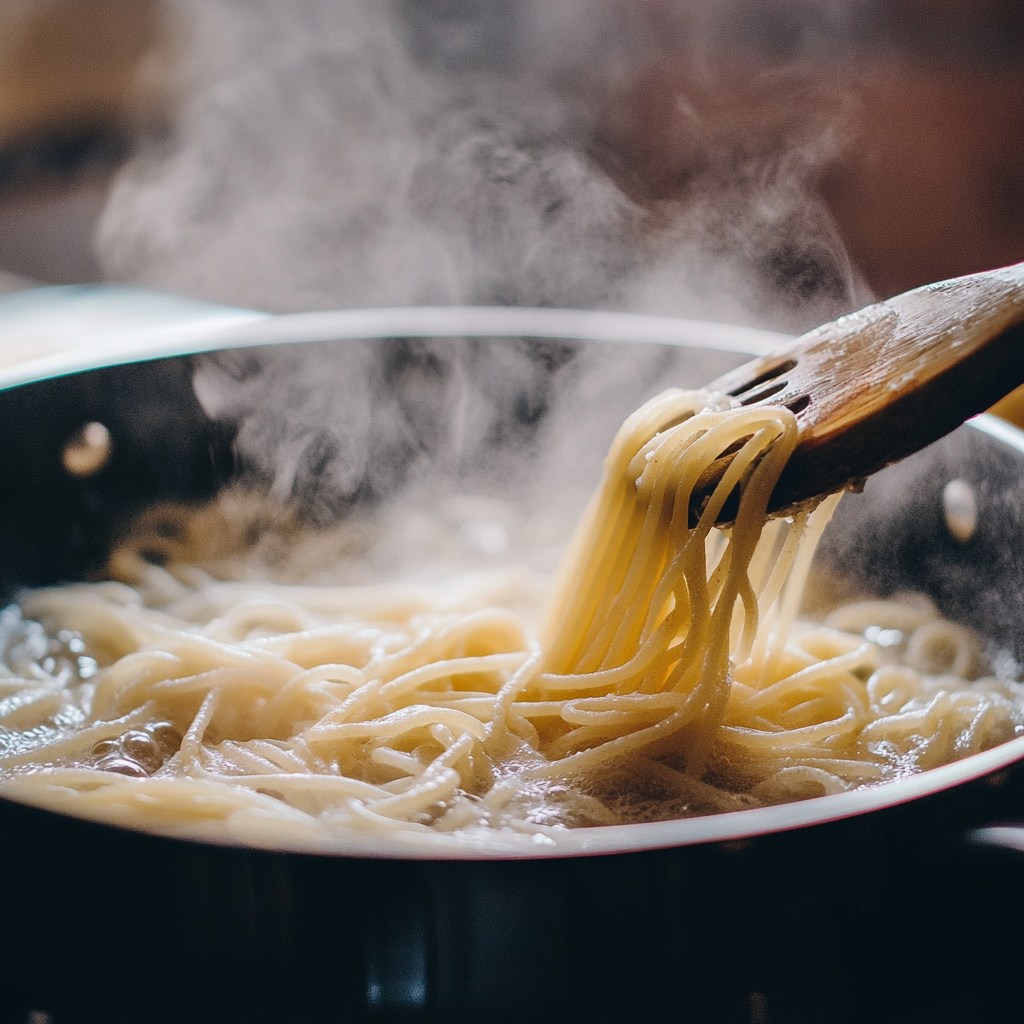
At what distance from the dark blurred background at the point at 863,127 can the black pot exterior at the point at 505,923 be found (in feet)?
11.0

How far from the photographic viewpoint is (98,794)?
1007mm

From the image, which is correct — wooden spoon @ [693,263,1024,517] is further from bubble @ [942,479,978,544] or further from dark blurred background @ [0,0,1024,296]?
dark blurred background @ [0,0,1024,296]

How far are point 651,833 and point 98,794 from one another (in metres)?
0.63

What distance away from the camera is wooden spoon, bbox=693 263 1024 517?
104 centimetres

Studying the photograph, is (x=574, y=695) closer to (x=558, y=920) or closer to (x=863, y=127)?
(x=558, y=920)

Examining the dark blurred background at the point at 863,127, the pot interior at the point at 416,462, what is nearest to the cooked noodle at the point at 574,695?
the pot interior at the point at 416,462

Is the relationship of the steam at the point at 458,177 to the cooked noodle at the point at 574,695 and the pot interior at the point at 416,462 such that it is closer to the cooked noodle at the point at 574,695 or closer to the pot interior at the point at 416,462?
the pot interior at the point at 416,462

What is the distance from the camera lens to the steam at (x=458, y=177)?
2119 millimetres

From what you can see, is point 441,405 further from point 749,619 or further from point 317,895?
point 317,895

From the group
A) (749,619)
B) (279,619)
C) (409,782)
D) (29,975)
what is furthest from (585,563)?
(29,975)

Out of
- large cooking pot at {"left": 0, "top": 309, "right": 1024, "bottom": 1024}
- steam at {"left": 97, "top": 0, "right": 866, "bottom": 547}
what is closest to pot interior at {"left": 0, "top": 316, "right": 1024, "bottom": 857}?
steam at {"left": 97, "top": 0, "right": 866, "bottom": 547}

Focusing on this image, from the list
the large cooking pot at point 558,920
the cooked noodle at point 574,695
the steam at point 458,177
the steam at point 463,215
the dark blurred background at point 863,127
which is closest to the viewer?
the large cooking pot at point 558,920

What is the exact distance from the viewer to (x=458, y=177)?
2746 millimetres

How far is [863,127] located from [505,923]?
15.0 ft
